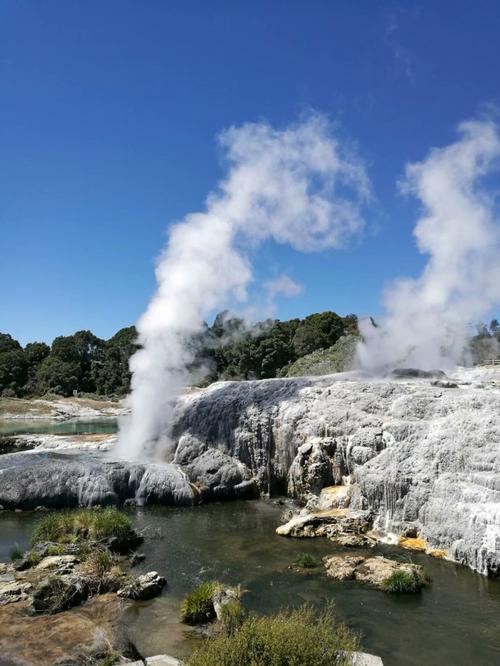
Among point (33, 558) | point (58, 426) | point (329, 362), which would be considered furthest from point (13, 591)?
point (58, 426)

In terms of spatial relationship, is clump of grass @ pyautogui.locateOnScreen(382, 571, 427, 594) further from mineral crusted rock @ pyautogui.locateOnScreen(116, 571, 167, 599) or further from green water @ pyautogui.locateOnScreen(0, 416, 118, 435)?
green water @ pyautogui.locateOnScreen(0, 416, 118, 435)

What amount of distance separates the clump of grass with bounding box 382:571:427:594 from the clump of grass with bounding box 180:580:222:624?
16.6ft

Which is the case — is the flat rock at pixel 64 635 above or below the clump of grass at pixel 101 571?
below

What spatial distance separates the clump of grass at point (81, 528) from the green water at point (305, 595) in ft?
3.94

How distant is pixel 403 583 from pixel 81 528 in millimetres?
11321

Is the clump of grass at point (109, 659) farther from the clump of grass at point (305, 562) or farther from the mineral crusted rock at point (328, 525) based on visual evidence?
the mineral crusted rock at point (328, 525)

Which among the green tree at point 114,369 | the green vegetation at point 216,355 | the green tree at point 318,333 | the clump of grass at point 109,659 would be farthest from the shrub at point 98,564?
the green tree at point 114,369

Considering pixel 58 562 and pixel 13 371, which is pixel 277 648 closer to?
pixel 58 562

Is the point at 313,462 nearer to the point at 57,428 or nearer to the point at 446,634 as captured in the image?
the point at 446,634

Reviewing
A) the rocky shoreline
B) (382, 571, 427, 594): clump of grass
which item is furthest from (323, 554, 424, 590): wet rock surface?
the rocky shoreline

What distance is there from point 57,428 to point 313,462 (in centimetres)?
4586

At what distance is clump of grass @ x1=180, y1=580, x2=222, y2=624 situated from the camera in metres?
13.0

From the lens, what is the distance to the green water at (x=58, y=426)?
57875 mm

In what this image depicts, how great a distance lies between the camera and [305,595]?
14.8 meters
